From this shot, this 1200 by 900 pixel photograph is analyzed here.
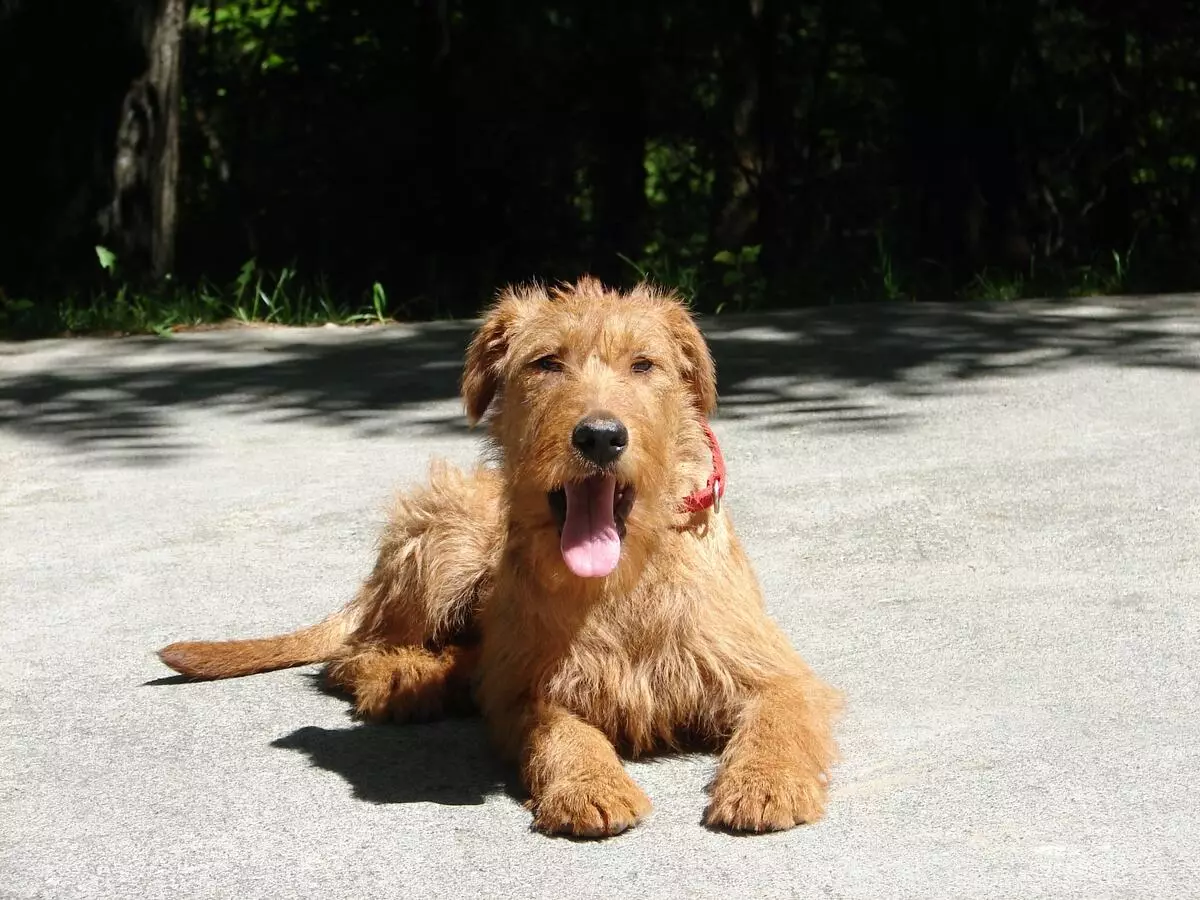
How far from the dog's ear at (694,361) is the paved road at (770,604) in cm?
102

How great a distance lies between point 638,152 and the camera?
46.2 feet

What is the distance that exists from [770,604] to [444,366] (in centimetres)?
466

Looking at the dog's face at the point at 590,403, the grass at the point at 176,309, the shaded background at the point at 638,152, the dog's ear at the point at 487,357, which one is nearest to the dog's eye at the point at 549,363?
the dog's face at the point at 590,403

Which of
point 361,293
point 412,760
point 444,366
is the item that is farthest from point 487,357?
point 361,293

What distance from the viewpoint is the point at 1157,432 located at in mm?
8000

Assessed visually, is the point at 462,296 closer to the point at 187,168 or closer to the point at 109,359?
the point at 187,168

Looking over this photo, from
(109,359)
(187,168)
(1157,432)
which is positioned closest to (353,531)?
(1157,432)

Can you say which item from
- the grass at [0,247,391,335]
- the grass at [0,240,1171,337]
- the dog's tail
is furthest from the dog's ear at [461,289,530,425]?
the grass at [0,247,391,335]

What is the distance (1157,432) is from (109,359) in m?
6.58

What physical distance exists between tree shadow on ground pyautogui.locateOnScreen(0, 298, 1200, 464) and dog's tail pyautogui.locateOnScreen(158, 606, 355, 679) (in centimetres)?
306

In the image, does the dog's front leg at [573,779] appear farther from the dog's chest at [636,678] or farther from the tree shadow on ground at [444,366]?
the tree shadow on ground at [444,366]

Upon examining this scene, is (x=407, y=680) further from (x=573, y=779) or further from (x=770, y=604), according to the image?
(x=770, y=604)

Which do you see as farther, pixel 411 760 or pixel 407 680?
pixel 407 680

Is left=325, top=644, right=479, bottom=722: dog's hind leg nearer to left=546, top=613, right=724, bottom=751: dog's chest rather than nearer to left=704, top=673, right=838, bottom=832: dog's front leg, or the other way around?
left=546, top=613, right=724, bottom=751: dog's chest
